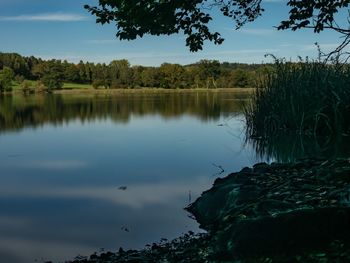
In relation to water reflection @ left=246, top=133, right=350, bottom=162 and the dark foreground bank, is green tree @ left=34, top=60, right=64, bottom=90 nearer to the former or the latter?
water reflection @ left=246, top=133, right=350, bottom=162

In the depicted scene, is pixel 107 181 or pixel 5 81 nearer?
pixel 107 181

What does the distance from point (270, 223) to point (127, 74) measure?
107787 millimetres

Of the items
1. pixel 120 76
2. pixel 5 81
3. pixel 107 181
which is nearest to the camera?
pixel 107 181

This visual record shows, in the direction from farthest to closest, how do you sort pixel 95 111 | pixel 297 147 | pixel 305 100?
pixel 95 111, pixel 305 100, pixel 297 147

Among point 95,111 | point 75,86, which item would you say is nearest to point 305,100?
point 95,111

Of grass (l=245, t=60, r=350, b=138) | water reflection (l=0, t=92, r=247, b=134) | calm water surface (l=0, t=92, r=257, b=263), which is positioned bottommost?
water reflection (l=0, t=92, r=247, b=134)

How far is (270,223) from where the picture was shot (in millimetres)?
4129

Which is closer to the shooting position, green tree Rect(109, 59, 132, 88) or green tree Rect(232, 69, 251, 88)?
green tree Rect(232, 69, 251, 88)

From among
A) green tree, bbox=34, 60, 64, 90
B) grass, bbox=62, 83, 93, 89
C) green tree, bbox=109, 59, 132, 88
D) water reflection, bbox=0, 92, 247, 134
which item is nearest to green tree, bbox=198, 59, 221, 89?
green tree, bbox=109, 59, 132, 88

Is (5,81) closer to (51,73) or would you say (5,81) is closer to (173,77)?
(51,73)

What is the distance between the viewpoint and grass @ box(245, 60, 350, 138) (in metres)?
13.3

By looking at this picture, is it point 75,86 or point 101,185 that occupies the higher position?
point 75,86

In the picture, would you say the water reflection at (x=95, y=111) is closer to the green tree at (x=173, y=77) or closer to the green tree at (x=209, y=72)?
the green tree at (x=209, y=72)

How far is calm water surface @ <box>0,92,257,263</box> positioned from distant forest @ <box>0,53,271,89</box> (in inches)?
3362
